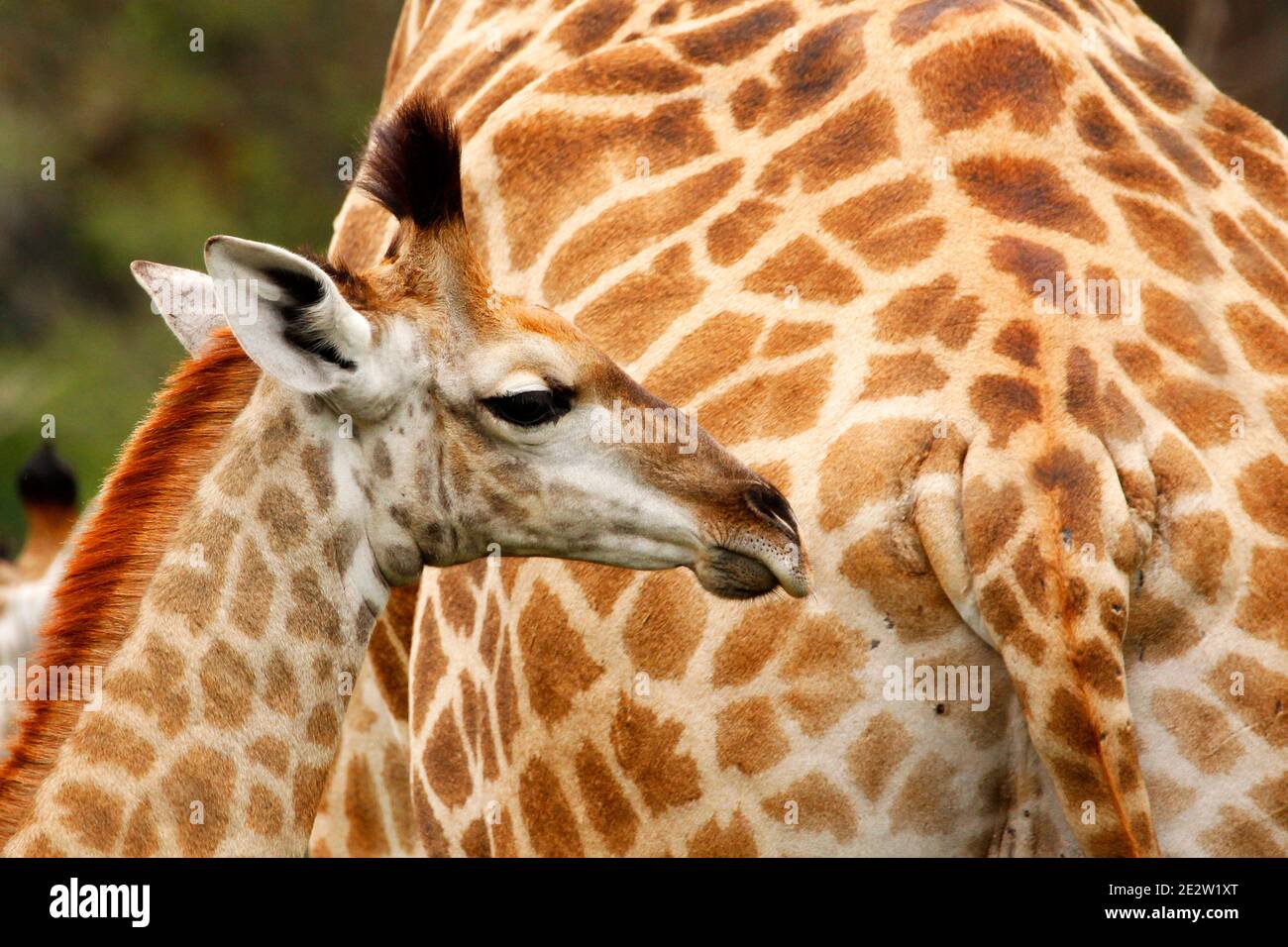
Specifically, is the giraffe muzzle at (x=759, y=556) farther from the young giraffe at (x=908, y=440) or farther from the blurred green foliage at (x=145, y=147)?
the blurred green foliage at (x=145, y=147)

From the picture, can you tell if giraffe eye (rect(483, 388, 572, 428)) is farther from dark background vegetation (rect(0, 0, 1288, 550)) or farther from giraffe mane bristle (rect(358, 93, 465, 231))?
dark background vegetation (rect(0, 0, 1288, 550))

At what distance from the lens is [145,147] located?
18000 millimetres

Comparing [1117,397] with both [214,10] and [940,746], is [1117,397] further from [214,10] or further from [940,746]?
[214,10]

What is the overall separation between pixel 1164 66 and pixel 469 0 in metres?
2.15

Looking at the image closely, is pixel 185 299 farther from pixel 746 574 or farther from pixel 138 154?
pixel 138 154

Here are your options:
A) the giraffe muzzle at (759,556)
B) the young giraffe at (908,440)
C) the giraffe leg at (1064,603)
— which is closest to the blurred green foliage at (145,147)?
the young giraffe at (908,440)

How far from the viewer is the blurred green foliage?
16.4 meters

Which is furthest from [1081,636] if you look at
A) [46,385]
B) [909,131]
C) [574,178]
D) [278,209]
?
[278,209]

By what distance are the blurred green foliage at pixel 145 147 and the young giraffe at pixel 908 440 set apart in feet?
38.6

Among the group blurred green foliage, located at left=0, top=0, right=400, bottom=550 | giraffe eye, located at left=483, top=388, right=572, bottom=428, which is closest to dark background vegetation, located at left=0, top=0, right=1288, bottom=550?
blurred green foliage, located at left=0, top=0, right=400, bottom=550

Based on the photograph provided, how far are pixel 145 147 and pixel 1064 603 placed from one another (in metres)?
16.0

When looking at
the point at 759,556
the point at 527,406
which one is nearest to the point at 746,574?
the point at 759,556

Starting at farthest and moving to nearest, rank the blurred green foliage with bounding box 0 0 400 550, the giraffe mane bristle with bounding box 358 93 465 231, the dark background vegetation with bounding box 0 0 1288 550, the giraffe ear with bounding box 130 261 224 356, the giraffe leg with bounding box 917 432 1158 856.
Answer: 1. the blurred green foliage with bounding box 0 0 400 550
2. the dark background vegetation with bounding box 0 0 1288 550
3. the giraffe ear with bounding box 130 261 224 356
4. the giraffe mane bristle with bounding box 358 93 465 231
5. the giraffe leg with bounding box 917 432 1158 856

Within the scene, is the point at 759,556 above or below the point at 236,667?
above
